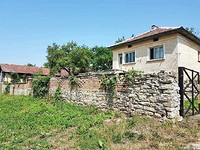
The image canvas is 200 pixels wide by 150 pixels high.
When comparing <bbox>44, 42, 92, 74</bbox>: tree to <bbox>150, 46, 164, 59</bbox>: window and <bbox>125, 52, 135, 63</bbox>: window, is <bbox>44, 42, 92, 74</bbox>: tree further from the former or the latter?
<bbox>150, 46, 164, 59</bbox>: window

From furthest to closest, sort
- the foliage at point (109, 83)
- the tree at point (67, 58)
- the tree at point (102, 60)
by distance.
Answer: the tree at point (102, 60) < the tree at point (67, 58) < the foliage at point (109, 83)

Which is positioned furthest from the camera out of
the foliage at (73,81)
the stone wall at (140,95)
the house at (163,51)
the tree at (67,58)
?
the tree at (67,58)

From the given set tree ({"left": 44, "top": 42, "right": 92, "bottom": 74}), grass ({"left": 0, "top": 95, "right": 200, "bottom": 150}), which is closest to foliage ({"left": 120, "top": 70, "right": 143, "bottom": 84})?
grass ({"left": 0, "top": 95, "right": 200, "bottom": 150})

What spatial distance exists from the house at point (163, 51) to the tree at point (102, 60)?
56.5 ft

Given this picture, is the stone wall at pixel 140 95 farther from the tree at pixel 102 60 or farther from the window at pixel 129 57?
the tree at pixel 102 60

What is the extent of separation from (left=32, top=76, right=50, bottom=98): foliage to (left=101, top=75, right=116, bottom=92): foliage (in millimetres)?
6056

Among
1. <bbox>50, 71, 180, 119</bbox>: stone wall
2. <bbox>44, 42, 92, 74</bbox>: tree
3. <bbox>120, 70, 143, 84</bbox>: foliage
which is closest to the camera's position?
<bbox>50, 71, 180, 119</bbox>: stone wall

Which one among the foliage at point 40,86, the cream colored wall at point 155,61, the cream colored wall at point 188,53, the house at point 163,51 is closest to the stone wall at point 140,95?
the foliage at point 40,86

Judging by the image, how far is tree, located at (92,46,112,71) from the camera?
33.9m

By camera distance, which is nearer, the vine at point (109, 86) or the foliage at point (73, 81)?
the vine at point (109, 86)

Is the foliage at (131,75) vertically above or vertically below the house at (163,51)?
below

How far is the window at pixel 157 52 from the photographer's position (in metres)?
13.7

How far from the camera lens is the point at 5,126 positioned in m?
7.50

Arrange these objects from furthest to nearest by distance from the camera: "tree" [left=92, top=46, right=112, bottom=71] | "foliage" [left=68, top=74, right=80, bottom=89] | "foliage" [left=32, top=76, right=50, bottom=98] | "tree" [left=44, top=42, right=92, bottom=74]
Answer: "tree" [left=92, top=46, right=112, bottom=71] → "tree" [left=44, top=42, right=92, bottom=74] → "foliage" [left=32, top=76, right=50, bottom=98] → "foliage" [left=68, top=74, right=80, bottom=89]
